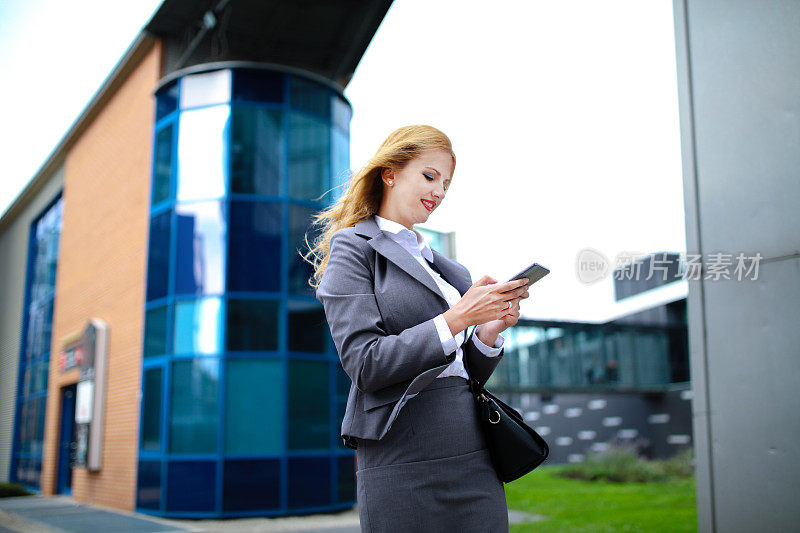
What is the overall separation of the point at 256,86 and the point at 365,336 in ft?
33.3

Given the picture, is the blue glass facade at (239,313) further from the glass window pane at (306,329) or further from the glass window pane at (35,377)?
the glass window pane at (35,377)

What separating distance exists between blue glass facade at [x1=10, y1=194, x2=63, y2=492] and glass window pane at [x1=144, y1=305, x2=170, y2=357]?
6.90 metres

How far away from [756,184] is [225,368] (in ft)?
26.3

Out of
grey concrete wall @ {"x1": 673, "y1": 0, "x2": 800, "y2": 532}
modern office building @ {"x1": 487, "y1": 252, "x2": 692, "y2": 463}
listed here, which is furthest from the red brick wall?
grey concrete wall @ {"x1": 673, "y1": 0, "x2": 800, "y2": 532}

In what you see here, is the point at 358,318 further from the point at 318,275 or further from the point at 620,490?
the point at 620,490

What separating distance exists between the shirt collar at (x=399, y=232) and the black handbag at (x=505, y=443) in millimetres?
402

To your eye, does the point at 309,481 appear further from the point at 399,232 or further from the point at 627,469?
the point at 399,232

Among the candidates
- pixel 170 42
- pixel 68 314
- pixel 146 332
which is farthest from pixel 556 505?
pixel 68 314

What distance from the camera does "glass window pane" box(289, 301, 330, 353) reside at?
10.3 m

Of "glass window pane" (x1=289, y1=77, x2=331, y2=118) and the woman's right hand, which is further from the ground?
"glass window pane" (x1=289, y1=77, x2=331, y2=118)

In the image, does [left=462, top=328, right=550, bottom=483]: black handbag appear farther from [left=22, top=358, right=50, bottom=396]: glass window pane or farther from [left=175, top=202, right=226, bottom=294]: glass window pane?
[left=22, top=358, right=50, bottom=396]: glass window pane

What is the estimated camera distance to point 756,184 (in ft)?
11.6

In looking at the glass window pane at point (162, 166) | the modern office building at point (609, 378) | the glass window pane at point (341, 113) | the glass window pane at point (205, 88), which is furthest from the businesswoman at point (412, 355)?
the modern office building at point (609, 378)

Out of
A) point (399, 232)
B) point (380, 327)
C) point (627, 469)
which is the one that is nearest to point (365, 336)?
point (380, 327)
